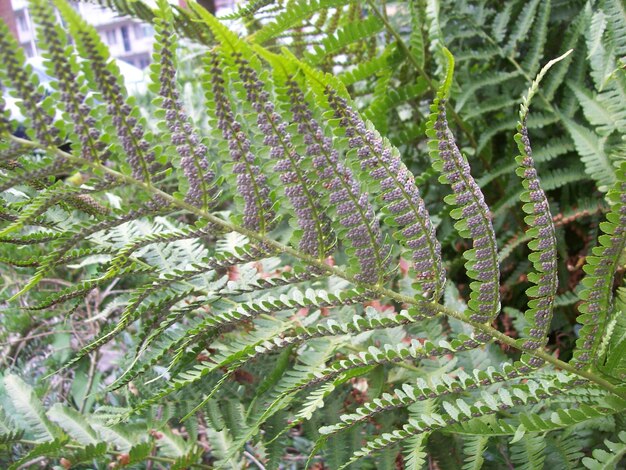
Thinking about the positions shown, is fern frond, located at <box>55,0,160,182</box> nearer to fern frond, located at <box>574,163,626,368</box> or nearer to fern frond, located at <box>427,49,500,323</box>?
fern frond, located at <box>427,49,500,323</box>

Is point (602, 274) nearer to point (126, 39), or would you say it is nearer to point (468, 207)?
point (468, 207)

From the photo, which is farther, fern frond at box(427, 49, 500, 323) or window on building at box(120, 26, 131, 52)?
window on building at box(120, 26, 131, 52)

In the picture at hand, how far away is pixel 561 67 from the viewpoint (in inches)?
41.0

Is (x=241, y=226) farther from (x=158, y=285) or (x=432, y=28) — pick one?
(x=432, y=28)

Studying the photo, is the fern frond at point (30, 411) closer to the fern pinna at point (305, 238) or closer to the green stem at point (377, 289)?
the fern pinna at point (305, 238)

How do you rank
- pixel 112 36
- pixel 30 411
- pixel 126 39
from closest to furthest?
1. pixel 30 411
2. pixel 112 36
3. pixel 126 39

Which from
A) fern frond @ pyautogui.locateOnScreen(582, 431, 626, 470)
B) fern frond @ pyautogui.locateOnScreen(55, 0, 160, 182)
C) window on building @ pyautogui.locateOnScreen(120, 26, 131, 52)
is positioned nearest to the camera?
fern frond @ pyautogui.locateOnScreen(55, 0, 160, 182)

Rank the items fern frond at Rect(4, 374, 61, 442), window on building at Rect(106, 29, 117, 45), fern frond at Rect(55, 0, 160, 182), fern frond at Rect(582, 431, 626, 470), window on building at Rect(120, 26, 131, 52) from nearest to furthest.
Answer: fern frond at Rect(55, 0, 160, 182) → fern frond at Rect(582, 431, 626, 470) → fern frond at Rect(4, 374, 61, 442) → window on building at Rect(106, 29, 117, 45) → window on building at Rect(120, 26, 131, 52)

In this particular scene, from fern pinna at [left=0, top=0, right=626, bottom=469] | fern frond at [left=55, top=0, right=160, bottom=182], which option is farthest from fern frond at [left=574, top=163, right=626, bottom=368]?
fern frond at [left=55, top=0, right=160, bottom=182]

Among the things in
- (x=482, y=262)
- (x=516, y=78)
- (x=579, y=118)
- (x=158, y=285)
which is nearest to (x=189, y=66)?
(x=516, y=78)

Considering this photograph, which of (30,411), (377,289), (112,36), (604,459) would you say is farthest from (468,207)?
(112,36)

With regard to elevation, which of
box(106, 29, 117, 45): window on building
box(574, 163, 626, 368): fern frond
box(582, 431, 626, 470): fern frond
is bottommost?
box(582, 431, 626, 470): fern frond

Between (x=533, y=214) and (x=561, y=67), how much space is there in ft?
1.99

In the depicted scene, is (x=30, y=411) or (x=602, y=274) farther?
(x=30, y=411)
